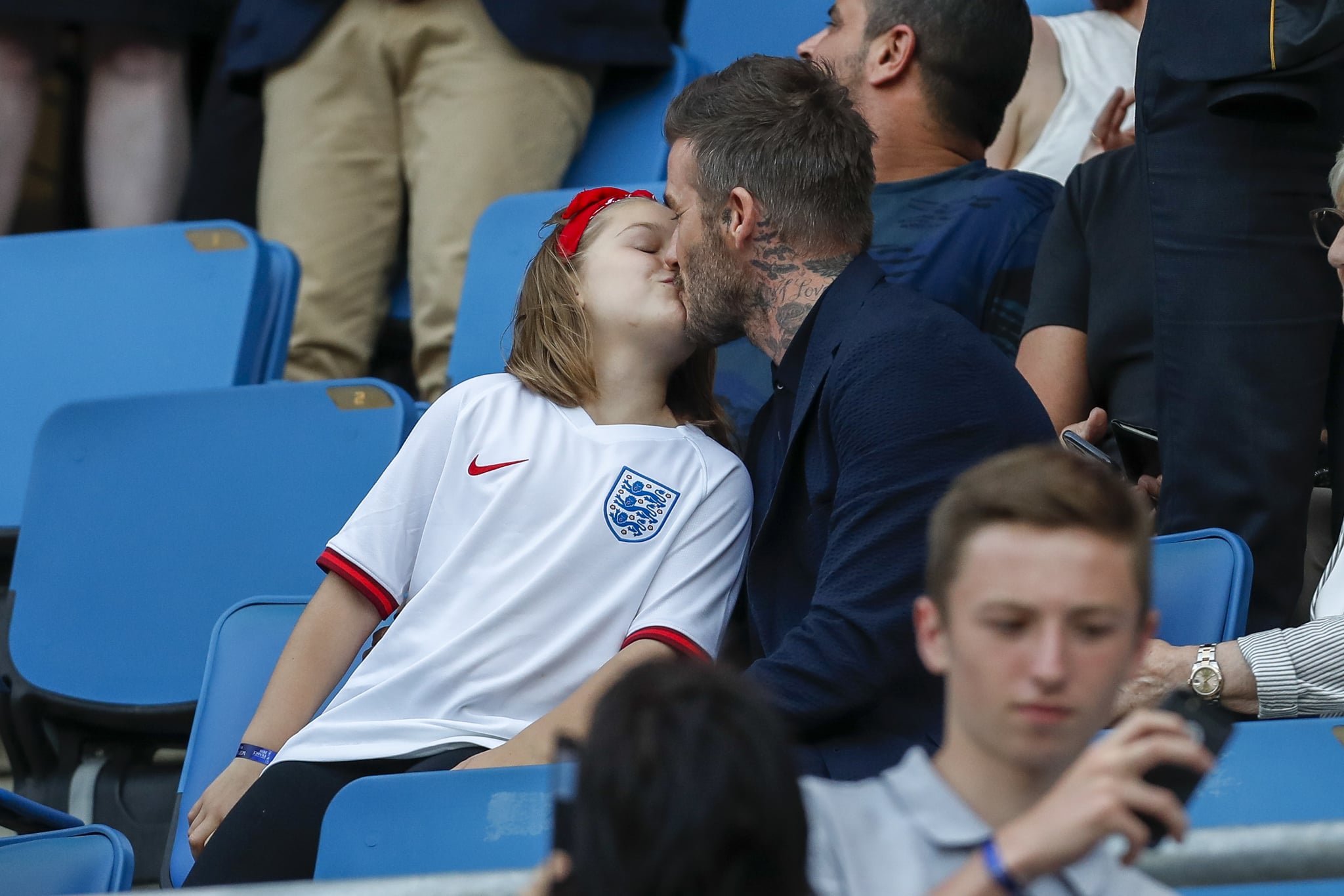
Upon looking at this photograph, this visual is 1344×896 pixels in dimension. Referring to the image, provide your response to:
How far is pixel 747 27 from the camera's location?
3.13 m

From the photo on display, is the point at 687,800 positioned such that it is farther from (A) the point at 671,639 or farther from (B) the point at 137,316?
(B) the point at 137,316

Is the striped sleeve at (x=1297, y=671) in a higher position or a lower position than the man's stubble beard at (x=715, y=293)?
lower

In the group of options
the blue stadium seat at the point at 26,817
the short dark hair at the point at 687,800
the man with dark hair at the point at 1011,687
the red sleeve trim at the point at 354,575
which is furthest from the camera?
the red sleeve trim at the point at 354,575

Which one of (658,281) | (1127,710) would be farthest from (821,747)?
(658,281)

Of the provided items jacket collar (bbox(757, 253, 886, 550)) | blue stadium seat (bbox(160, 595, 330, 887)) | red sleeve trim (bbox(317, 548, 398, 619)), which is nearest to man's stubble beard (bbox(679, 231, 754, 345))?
jacket collar (bbox(757, 253, 886, 550))

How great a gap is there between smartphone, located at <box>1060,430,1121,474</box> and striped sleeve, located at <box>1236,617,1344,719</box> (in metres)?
0.32

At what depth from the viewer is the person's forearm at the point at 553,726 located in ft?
4.95

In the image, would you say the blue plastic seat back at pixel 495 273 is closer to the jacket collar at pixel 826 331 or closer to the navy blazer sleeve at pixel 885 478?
the jacket collar at pixel 826 331

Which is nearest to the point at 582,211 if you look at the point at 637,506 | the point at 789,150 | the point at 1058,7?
the point at 789,150

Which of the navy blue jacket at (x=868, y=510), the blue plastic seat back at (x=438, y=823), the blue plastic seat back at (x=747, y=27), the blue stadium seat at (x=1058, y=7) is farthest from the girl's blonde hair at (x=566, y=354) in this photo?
the blue stadium seat at (x=1058, y=7)

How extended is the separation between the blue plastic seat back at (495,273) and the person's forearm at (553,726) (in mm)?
874

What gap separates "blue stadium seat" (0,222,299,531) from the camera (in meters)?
2.44

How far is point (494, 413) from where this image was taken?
1.79 m

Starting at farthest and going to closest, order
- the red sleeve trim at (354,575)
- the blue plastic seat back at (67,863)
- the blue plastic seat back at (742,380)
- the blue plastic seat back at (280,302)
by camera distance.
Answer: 1. the blue plastic seat back at (280,302)
2. the blue plastic seat back at (742,380)
3. the red sleeve trim at (354,575)
4. the blue plastic seat back at (67,863)
